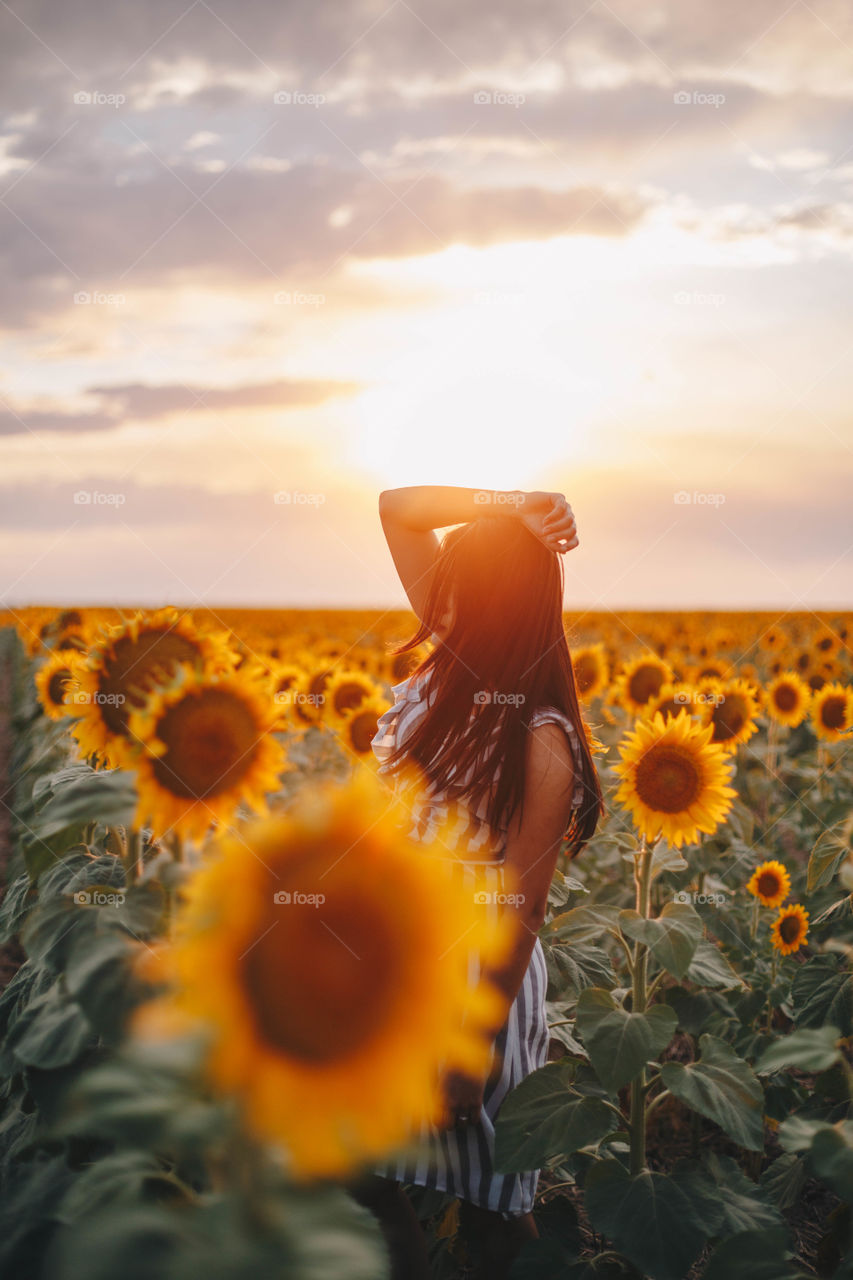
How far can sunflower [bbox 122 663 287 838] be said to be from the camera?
4.83 feet

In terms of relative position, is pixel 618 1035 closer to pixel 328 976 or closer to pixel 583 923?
pixel 583 923

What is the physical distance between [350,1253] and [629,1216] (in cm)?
211

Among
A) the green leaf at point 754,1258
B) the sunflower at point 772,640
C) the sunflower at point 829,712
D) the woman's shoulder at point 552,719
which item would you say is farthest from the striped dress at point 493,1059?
the sunflower at point 772,640

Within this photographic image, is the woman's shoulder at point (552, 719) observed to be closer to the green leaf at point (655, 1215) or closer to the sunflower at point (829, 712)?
the green leaf at point (655, 1215)

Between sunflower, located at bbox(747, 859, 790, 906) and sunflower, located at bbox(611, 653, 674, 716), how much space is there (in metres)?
2.11

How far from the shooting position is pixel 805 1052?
68.4 inches

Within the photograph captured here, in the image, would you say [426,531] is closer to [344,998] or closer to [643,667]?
[344,998]

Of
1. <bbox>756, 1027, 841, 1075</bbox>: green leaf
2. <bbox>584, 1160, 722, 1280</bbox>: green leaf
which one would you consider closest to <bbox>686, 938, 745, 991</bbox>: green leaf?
<bbox>584, 1160, 722, 1280</bbox>: green leaf

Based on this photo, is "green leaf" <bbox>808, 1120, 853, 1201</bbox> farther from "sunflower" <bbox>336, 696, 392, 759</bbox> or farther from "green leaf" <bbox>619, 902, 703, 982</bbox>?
"sunflower" <bbox>336, 696, 392, 759</bbox>

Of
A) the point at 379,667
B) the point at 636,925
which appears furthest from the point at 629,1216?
the point at 379,667

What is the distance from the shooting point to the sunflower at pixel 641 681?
7523 mm

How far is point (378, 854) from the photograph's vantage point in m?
0.90

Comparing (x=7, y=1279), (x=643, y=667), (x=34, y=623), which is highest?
(x=34, y=623)

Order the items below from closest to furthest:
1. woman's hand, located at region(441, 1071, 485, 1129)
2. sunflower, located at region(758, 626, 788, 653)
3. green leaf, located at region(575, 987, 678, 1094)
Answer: woman's hand, located at region(441, 1071, 485, 1129) → green leaf, located at region(575, 987, 678, 1094) → sunflower, located at region(758, 626, 788, 653)
